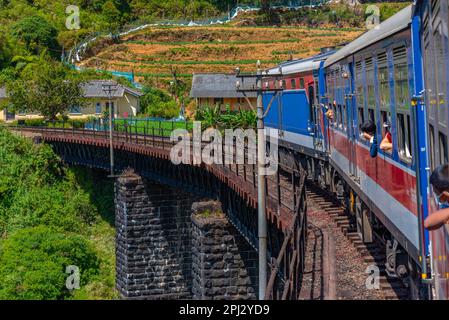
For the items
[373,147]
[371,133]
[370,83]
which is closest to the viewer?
[373,147]

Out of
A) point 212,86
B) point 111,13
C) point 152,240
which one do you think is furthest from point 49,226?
point 111,13

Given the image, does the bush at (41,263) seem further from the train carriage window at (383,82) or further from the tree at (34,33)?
the tree at (34,33)

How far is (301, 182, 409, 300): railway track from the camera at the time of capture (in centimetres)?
1170

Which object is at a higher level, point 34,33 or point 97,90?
point 34,33

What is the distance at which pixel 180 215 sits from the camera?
34219mm

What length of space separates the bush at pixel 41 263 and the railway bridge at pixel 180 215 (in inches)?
76.5

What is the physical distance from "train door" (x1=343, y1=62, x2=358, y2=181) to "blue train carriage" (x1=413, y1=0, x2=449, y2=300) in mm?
6015

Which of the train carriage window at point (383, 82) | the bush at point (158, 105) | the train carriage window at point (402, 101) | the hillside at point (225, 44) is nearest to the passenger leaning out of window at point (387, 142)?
the train carriage window at point (383, 82)

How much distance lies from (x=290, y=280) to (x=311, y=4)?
9963 cm

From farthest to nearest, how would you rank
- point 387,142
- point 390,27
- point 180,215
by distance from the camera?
point 180,215 < point 387,142 < point 390,27

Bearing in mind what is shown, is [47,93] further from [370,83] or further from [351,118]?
[370,83]

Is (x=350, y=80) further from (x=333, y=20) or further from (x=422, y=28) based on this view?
(x=333, y=20)

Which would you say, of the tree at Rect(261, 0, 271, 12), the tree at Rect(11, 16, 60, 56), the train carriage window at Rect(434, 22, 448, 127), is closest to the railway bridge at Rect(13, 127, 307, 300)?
the train carriage window at Rect(434, 22, 448, 127)

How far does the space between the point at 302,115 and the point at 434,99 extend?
53.7 feet
